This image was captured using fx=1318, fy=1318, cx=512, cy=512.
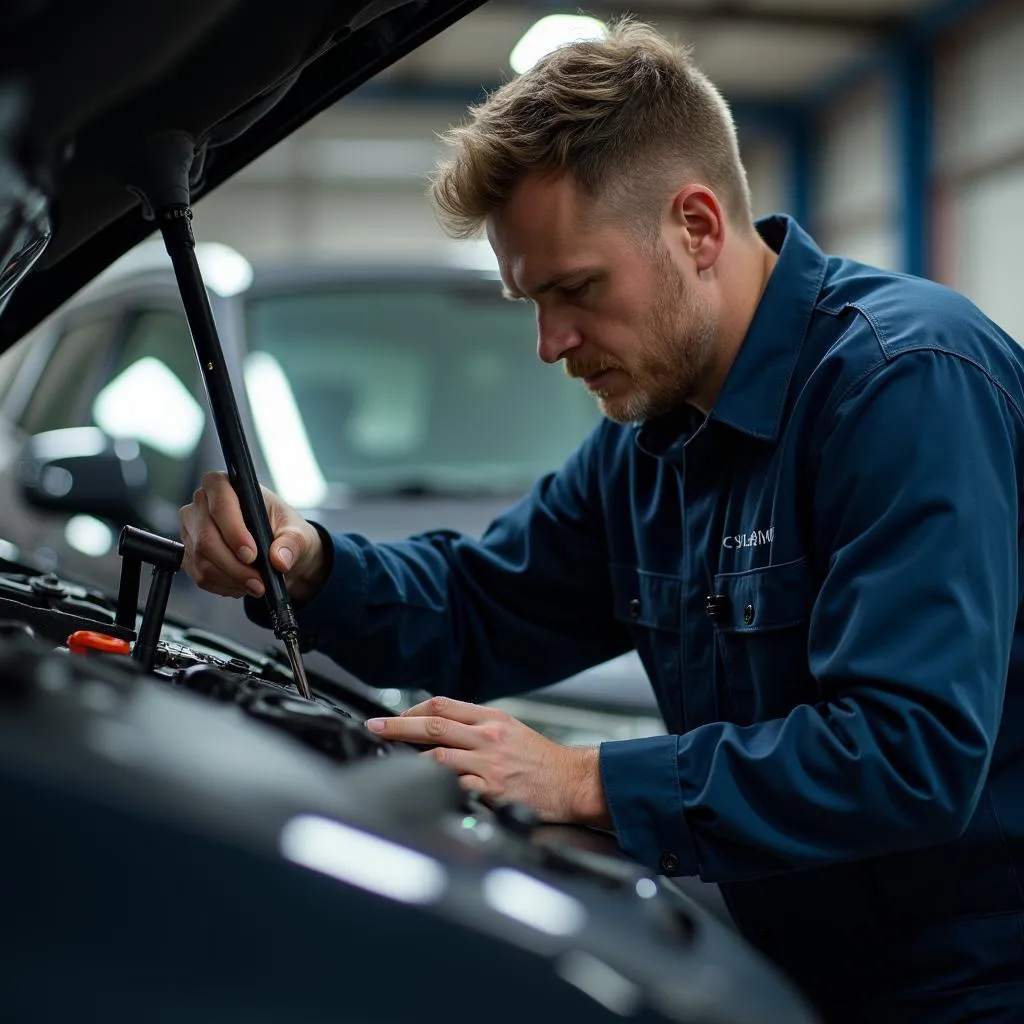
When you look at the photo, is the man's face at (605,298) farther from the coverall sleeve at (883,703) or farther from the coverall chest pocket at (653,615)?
the coverall sleeve at (883,703)

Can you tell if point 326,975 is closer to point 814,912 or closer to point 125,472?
point 814,912

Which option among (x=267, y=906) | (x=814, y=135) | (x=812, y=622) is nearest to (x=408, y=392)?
(x=812, y=622)

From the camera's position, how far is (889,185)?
10055 mm

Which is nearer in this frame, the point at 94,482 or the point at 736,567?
the point at 736,567

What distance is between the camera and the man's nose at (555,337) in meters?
1.42

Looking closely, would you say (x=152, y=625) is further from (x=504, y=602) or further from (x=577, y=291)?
(x=504, y=602)

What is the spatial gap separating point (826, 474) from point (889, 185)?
9529 mm

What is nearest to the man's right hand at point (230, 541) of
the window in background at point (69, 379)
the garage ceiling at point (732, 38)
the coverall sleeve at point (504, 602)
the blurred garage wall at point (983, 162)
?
the coverall sleeve at point (504, 602)

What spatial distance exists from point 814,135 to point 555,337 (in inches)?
419

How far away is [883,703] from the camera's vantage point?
3.51 ft

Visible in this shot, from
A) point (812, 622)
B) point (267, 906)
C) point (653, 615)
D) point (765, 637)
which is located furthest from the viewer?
point (653, 615)

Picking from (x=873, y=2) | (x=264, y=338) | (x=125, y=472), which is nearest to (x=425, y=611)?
(x=125, y=472)

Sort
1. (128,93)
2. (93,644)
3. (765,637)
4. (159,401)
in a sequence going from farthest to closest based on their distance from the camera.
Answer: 1. (159,401)
2. (765,637)
3. (93,644)
4. (128,93)

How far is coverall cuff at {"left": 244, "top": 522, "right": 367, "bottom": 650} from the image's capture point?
1.51 metres
